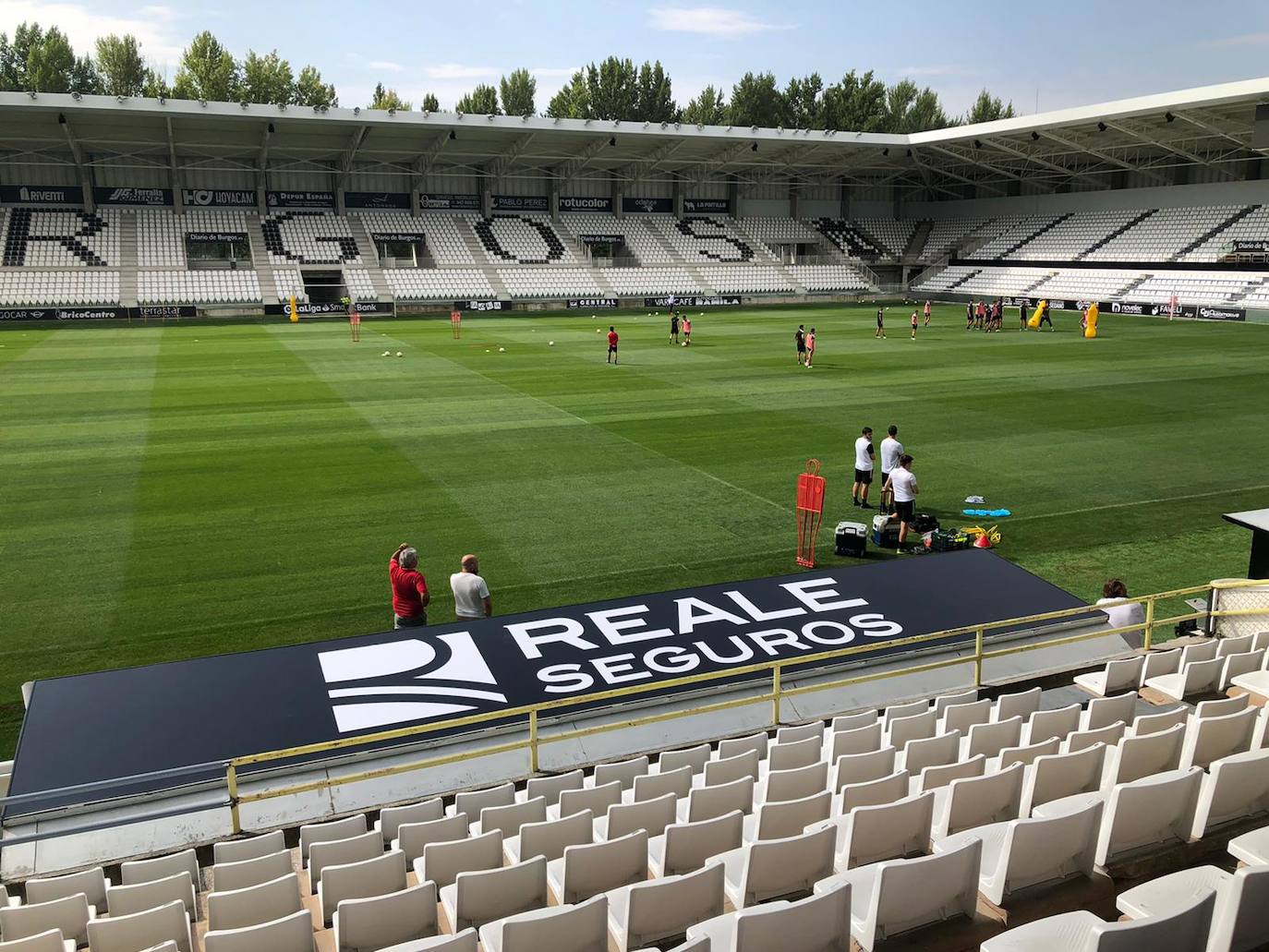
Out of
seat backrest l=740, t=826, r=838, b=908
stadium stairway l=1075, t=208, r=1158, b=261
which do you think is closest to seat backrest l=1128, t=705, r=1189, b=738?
seat backrest l=740, t=826, r=838, b=908

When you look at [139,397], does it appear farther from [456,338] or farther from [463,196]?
[463,196]

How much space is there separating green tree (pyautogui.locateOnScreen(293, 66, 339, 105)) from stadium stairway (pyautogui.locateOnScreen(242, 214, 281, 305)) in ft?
118

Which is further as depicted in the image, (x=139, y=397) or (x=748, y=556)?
(x=139, y=397)

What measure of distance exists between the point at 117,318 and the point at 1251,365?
5353 cm

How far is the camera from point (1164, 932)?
401 centimetres

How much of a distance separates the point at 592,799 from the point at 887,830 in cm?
210

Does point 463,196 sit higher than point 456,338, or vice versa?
point 463,196

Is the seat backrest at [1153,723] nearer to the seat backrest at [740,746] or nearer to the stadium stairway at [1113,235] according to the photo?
the seat backrest at [740,746]

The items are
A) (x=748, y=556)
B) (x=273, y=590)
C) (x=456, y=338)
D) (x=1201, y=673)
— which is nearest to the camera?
(x=1201, y=673)

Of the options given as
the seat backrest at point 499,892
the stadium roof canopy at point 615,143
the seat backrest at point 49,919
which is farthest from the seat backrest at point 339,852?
the stadium roof canopy at point 615,143

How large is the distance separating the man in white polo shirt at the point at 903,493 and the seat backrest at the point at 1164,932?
11.0 metres

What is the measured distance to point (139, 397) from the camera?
2803 cm

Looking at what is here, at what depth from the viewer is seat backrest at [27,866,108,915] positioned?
6.02 meters

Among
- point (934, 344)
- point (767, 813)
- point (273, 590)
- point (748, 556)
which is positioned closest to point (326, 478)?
point (273, 590)
